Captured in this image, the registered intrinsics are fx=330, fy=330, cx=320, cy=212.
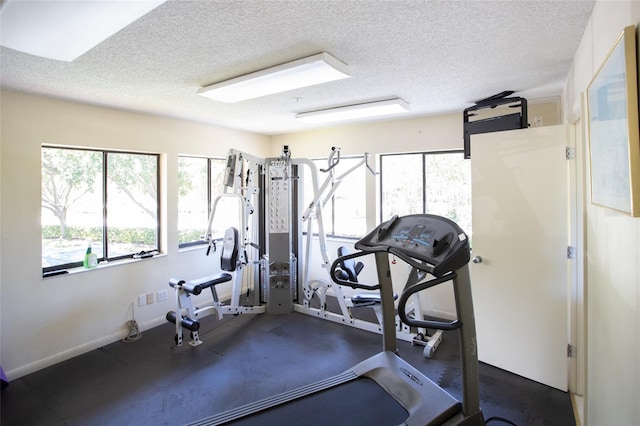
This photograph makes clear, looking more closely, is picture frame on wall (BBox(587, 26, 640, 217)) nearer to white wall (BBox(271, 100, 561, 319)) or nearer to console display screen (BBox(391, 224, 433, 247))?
console display screen (BBox(391, 224, 433, 247))

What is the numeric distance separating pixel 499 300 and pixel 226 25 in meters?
2.77

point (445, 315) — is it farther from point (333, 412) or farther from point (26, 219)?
point (26, 219)

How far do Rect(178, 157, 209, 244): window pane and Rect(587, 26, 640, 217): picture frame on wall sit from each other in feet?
13.0

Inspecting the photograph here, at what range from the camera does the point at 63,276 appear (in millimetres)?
2986

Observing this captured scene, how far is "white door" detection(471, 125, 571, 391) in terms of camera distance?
2.43m

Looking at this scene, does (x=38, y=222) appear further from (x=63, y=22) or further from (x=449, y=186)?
(x=449, y=186)

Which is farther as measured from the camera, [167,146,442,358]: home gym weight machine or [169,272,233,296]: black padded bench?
[167,146,442,358]: home gym weight machine

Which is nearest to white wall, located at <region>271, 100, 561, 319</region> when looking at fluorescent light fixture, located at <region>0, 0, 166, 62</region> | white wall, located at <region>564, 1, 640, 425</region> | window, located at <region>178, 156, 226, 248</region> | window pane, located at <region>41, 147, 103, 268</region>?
window, located at <region>178, 156, 226, 248</region>

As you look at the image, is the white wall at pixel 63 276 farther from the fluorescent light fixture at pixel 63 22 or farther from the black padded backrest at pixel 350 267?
the black padded backrest at pixel 350 267

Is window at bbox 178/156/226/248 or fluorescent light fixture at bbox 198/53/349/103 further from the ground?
fluorescent light fixture at bbox 198/53/349/103

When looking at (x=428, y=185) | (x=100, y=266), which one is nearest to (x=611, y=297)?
(x=428, y=185)

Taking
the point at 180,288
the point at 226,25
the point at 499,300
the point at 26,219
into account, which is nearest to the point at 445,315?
the point at 499,300

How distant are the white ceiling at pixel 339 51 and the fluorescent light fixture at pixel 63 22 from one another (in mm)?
202

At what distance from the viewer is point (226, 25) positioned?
168 cm
